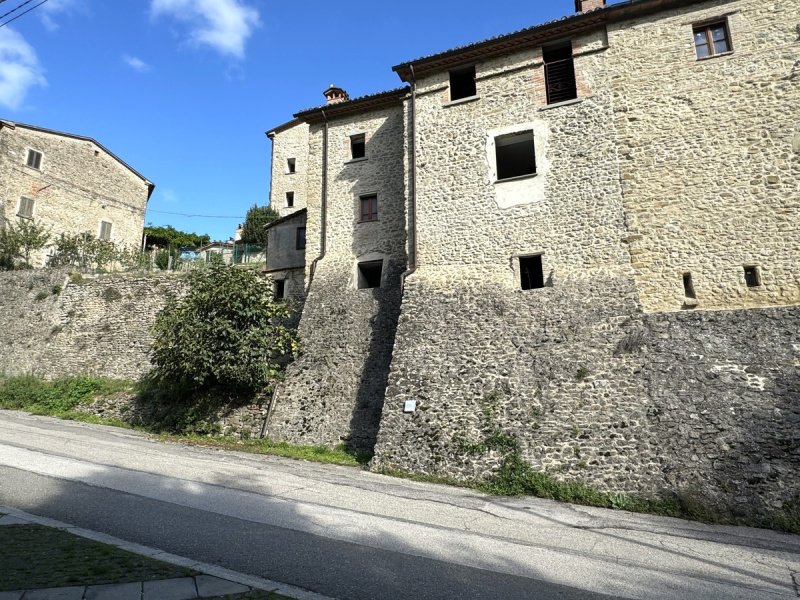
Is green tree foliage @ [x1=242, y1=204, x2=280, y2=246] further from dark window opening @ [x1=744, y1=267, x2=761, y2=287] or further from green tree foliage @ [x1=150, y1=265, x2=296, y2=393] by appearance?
dark window opening @ [x1=744, y1=267, x2=761, y2=287]

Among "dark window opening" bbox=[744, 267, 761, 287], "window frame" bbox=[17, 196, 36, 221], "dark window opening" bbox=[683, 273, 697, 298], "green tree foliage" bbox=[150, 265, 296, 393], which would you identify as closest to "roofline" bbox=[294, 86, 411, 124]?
"green tree foliage" bbox=[150, 265, 296, 393]

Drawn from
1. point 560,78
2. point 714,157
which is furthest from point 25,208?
point 714,157

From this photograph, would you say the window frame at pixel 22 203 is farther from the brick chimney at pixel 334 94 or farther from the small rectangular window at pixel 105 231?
the brick chimney at pixel 334 94

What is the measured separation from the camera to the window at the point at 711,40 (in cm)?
1314

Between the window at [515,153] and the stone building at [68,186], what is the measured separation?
26.7m

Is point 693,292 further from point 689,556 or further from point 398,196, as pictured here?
point 398,196

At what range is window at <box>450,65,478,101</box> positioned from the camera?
16.0 meters

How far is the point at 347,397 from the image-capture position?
47.0 ft

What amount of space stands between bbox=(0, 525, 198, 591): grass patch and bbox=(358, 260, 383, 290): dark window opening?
1231 cm

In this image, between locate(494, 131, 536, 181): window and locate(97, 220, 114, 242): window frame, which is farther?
locate(97, 220, 114, 242): window frame

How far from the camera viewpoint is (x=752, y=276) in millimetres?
11695

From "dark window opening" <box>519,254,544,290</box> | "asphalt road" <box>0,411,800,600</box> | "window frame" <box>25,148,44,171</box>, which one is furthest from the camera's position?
"window frame" <box>25,148,44,171</box>

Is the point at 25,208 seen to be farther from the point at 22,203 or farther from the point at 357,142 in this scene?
the point at 357,142

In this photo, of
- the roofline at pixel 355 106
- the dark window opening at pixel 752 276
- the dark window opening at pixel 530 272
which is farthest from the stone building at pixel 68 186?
the dark window opening at pixel 752 276
